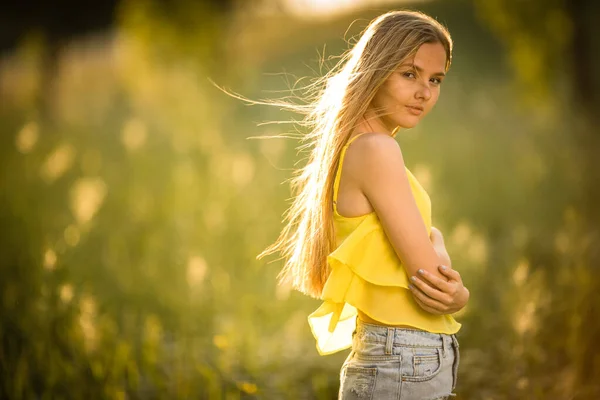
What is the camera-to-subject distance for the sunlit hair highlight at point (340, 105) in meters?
1.71

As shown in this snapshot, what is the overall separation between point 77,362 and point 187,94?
301 inches

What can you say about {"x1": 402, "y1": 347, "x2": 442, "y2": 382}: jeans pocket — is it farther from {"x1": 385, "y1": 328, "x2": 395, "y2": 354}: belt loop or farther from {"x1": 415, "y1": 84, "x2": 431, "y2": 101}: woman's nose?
{"x1": 415, "y1": 84, "x2": 431, "y2": 101}: woman's nose

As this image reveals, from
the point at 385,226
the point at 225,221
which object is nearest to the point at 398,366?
the point at 385,226

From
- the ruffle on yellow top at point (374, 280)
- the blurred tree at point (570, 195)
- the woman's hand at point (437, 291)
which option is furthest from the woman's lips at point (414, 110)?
the blurred tree at point (570, 195)

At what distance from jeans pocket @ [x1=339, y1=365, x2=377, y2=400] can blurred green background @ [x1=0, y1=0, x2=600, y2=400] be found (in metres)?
0.93

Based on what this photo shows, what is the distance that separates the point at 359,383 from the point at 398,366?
0.10 meters

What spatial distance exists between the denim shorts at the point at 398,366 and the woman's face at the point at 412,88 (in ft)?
1.76

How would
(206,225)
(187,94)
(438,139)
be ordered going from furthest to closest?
(187,94), (438,139), (206,225)

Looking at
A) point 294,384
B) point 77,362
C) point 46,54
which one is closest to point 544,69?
point 294,384

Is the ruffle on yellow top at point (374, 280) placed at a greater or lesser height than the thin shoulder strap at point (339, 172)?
lesser

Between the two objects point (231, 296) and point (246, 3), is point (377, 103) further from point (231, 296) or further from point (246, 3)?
point (246, 3)

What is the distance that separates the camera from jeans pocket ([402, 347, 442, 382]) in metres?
1.63

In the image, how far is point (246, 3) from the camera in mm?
13508

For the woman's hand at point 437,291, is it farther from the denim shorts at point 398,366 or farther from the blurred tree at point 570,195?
the blurred tree at point 570,195
